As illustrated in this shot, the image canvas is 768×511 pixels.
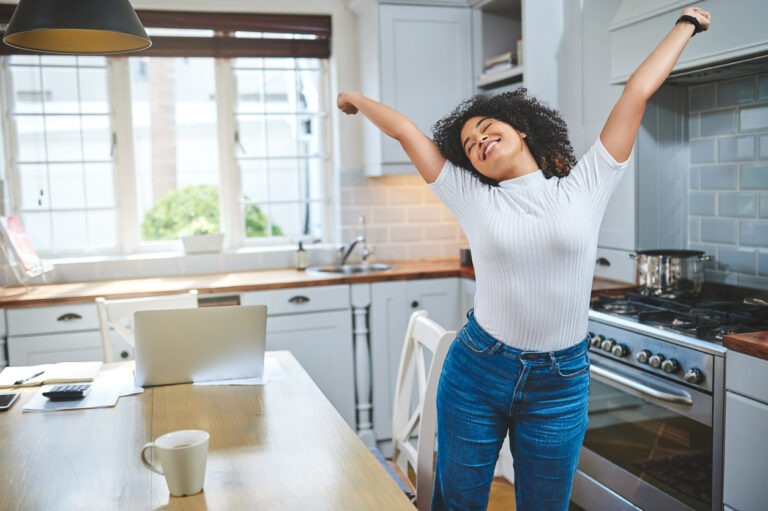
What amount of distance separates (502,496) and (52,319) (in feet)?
7.03

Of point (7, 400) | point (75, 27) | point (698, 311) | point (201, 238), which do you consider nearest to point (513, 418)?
point (698, 311)

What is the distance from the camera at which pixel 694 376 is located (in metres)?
2.31

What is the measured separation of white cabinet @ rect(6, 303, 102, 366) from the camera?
347 cm

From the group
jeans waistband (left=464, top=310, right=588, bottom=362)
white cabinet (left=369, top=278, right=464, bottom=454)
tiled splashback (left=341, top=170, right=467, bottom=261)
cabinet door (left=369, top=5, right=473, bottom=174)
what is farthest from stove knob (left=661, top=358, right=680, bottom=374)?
tiled splashback (left=341, top=170, right=467, bottom=261)

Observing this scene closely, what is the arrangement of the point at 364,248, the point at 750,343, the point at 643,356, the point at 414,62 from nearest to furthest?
1. the point at 750,343
2. the point at 643,356
3. the point at 414,62
4. the point at 364,248

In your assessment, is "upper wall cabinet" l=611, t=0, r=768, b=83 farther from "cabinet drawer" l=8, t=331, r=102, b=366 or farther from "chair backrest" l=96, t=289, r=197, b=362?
"cabinet drawer" l=8, t=331, r=102, b=366

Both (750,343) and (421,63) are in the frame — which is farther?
(421,63)

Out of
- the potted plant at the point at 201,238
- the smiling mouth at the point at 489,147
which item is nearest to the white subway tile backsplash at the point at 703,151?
the smiling mouth at the point at 489,147

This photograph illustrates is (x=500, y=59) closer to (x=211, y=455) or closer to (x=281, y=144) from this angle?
(x=281, y=144)

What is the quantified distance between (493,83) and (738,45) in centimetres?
174

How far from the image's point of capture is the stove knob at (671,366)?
2.38 meters

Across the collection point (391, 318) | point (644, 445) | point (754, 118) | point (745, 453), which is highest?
point (754, 118)

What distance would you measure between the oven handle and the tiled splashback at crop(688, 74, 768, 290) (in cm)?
68

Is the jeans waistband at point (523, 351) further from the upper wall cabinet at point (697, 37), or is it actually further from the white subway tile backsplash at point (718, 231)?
the white subway tile backsplash at point (718, 231)
